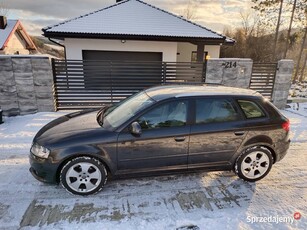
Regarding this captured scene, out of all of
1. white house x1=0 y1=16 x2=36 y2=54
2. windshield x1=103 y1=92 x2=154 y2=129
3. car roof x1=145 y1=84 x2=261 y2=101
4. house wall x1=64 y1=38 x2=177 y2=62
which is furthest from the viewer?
white house x1=0 y1=16 x2=36 y2=54

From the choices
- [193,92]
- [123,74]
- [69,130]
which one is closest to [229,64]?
[123,74]

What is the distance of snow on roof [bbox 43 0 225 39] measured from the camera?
11.4 metres

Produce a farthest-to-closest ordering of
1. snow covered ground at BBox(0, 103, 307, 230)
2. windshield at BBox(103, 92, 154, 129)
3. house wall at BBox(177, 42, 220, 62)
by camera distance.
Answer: house wall at BBox(177, 42, 220, 62) → windshield at BBox(103, 92, 154, 129) → snow covered ground at BBox(0, 103, 307, 230)

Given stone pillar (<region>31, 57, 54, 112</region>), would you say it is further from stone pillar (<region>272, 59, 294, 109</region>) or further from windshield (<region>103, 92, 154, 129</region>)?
stone pillar (<region>272, 59, 294, 109</region>)

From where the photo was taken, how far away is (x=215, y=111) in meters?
3.32

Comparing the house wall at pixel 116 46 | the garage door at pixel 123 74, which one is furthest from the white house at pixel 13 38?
the garage door at pixel 123 74

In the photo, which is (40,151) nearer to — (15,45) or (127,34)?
(127,34)

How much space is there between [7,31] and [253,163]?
2467cm

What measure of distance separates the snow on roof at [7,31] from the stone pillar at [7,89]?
50.2ft

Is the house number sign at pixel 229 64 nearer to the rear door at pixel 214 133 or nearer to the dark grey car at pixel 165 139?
the dark grey car at pixel 165 139

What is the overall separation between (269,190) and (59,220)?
3052mm

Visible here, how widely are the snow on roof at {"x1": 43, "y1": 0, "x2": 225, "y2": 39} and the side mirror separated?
953cm

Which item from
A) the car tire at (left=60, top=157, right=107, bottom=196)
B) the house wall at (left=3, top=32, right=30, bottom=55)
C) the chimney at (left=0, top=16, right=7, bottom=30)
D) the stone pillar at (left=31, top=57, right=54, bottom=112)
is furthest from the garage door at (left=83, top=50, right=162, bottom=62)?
the chimney at (left=0, top=16, right=7, bottom=30)

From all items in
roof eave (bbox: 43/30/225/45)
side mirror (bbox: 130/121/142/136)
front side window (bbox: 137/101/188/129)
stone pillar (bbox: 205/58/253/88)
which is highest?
roof eave (bbox: 43/30/225/45)
